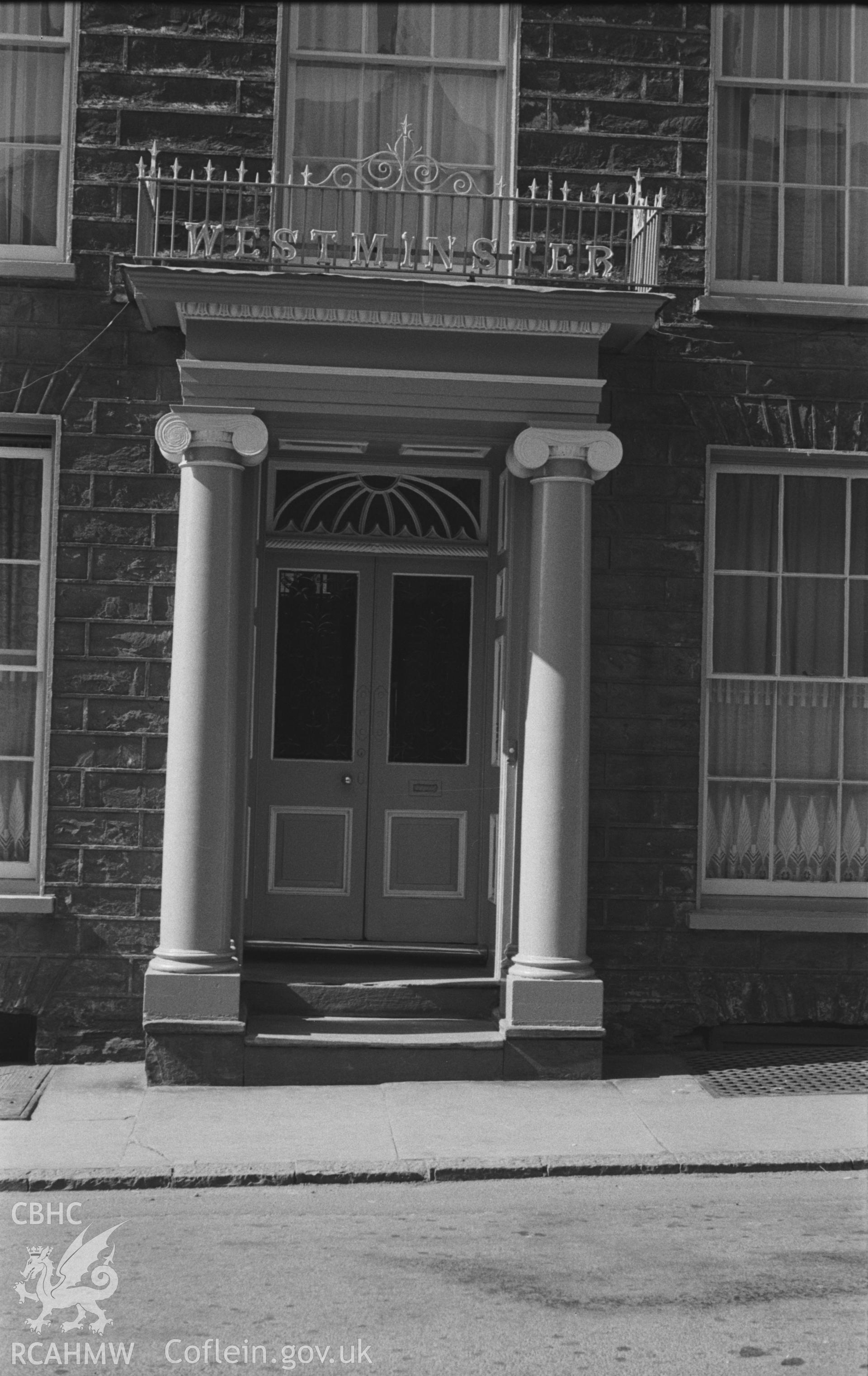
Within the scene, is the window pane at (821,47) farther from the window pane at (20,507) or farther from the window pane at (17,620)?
the window pane at (17,620)

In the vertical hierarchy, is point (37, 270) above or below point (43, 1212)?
above

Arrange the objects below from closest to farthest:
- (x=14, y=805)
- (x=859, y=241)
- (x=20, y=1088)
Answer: (x=20, y=1088) < (x=14, y=805) < (x=859, y=241)

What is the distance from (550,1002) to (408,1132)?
1448 mm

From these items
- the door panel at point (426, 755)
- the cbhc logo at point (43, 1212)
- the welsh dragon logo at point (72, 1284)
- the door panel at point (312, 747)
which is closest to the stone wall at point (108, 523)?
the door panel at point (312, 747)

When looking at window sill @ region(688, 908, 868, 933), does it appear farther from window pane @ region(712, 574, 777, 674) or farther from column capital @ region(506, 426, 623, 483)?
column capital @ region(506, 426, 623, 483)

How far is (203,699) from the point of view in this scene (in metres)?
9.27

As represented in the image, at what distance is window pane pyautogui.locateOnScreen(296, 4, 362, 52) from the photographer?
403 inches

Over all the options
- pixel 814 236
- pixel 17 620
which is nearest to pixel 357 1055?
pixel 17 620

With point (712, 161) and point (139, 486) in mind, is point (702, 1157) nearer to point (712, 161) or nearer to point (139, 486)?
point (139, 486)

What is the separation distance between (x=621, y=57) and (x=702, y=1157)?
6.73 metres

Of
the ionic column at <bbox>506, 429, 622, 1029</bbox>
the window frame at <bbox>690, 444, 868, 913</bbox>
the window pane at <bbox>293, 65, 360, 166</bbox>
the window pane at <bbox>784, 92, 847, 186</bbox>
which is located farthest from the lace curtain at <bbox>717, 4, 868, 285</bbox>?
the window pane at <bbox>293, 65, 360, 166</bbox>

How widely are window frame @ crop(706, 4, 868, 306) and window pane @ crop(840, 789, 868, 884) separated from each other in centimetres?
317

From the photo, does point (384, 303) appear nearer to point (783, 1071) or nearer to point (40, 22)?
point (40, 22)

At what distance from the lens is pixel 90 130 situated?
32.7ft
